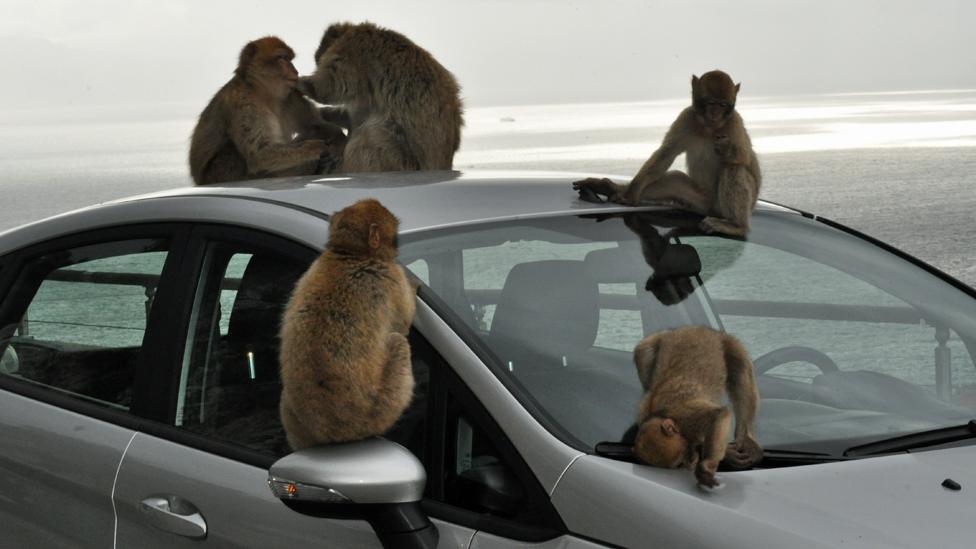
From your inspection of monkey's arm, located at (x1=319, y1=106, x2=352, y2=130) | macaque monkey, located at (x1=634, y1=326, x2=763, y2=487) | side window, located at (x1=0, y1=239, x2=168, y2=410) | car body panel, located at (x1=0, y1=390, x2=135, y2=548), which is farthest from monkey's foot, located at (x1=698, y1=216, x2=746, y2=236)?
monkey's arm, located at (x1=319, y1=106, x2=352, y2=130)

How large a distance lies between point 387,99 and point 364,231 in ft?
8.67

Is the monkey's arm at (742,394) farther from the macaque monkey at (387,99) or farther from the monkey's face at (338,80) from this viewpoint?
the monkey's face at (338,80)

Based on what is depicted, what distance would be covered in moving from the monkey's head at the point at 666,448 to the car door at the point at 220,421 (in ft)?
→ 2.10

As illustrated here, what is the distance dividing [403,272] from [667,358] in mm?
523

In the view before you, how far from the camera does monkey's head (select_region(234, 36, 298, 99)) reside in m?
5.01

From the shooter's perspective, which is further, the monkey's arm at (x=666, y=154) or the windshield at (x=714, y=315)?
the monkey's arm at (x=666, y=154)

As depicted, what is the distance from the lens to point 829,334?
2.82 meters

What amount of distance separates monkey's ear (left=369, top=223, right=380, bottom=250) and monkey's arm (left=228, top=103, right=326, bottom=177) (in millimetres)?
2268

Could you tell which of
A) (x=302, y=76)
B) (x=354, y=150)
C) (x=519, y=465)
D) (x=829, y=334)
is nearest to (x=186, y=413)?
(x=519, y=465)

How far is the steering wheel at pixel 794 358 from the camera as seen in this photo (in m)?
2.76

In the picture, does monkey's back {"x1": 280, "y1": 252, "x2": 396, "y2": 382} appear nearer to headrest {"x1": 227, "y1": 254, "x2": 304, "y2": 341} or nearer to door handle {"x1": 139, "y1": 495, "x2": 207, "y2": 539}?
headrest {"x1": 227, "y1": 254, "x2": 304, "y2": 341}

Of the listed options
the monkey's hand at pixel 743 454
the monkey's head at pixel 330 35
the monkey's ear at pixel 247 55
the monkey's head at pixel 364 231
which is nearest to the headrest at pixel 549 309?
the monkey's head at pixel 364 231

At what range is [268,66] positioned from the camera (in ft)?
16.5

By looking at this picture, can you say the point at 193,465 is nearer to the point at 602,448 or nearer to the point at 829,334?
the point at 602,448
